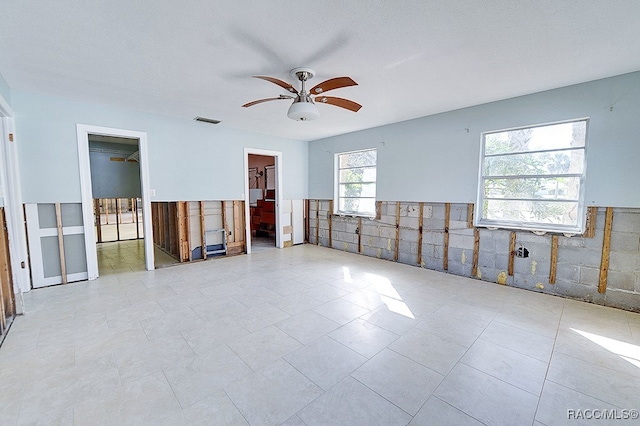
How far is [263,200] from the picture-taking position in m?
8.13

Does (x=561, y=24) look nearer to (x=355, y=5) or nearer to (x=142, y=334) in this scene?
(x=355, y=5)

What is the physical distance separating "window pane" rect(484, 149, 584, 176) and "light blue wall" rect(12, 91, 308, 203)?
13.9 feet

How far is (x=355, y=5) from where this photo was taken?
188 cm

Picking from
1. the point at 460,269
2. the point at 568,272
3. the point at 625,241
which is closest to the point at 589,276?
the point at 568,272

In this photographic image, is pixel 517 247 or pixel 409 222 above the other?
pixel 409 222

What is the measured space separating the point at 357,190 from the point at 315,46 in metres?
3.80

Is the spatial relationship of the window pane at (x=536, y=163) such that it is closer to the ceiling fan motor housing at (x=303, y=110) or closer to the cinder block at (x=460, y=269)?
the cinder block at (x=460, y=269)

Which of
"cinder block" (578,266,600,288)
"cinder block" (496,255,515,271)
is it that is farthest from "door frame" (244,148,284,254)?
"cinder block" (578,266,600,288)

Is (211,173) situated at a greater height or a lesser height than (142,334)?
greater

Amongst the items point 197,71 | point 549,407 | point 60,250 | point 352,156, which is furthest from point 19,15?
point 352,156

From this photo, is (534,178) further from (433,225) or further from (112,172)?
(112,172)

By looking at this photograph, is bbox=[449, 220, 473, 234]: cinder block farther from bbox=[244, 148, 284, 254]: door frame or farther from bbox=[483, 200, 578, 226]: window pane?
bbox=[244, 148, 284, 254]: door frame

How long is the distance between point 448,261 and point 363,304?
2.12 meters

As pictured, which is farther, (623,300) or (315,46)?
(623,300)
